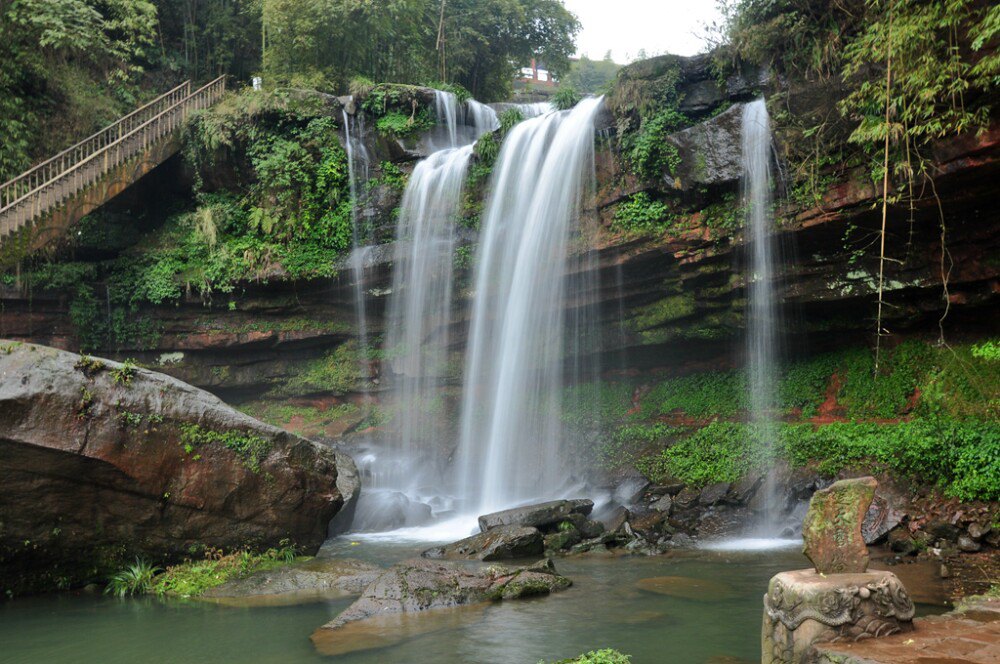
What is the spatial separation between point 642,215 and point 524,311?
3230 mm

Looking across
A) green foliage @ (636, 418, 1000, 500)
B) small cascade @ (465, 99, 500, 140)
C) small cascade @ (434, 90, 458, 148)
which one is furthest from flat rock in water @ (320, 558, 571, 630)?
small cascade @ (465, 99, 500, 140)

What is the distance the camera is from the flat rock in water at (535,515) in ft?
36.5

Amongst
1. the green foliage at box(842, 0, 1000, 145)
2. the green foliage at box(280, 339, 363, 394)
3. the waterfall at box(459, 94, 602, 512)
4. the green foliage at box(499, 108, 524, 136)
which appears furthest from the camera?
the green foliage at box(280, 339, 363, 394)

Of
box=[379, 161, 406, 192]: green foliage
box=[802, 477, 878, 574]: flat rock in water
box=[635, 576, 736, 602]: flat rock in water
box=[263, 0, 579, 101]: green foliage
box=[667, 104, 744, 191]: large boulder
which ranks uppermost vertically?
box=[263, 0, 579, 101]: green foliage

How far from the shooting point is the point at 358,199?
18250 millimetres

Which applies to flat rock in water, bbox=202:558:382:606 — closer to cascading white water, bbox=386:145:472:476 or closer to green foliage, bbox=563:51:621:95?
cascading white water, bbox=386:145:472:476

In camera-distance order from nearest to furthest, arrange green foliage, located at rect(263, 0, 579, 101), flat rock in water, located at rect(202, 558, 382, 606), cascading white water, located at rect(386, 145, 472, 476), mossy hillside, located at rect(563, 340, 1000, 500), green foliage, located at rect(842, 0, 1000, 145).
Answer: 1. flat rock in water, located at rect(202, 558, 382, 606)
2. green foliage, located at rect(842, 0, 1000, 145)
3. mossy hillside, located at rect(563, 340, 1000, 500)
4. cascading white water, located at rect(386, 145, 472, 476)
5. green foliage, located at rect(263, 0, 579, 101)

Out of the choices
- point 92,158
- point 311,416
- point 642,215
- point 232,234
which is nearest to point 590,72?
point 232,234

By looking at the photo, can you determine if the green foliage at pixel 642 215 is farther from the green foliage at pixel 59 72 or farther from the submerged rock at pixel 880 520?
the green foliage at pixel 59 72

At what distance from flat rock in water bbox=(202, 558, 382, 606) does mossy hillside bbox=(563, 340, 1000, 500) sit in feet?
22.4

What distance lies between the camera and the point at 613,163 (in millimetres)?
14891

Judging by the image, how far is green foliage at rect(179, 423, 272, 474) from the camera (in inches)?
367

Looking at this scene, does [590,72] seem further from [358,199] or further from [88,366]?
[88,366]

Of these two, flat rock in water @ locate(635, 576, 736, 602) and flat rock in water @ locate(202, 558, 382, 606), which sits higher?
flat rock in water @ locate(202, 558, 382, 606)
